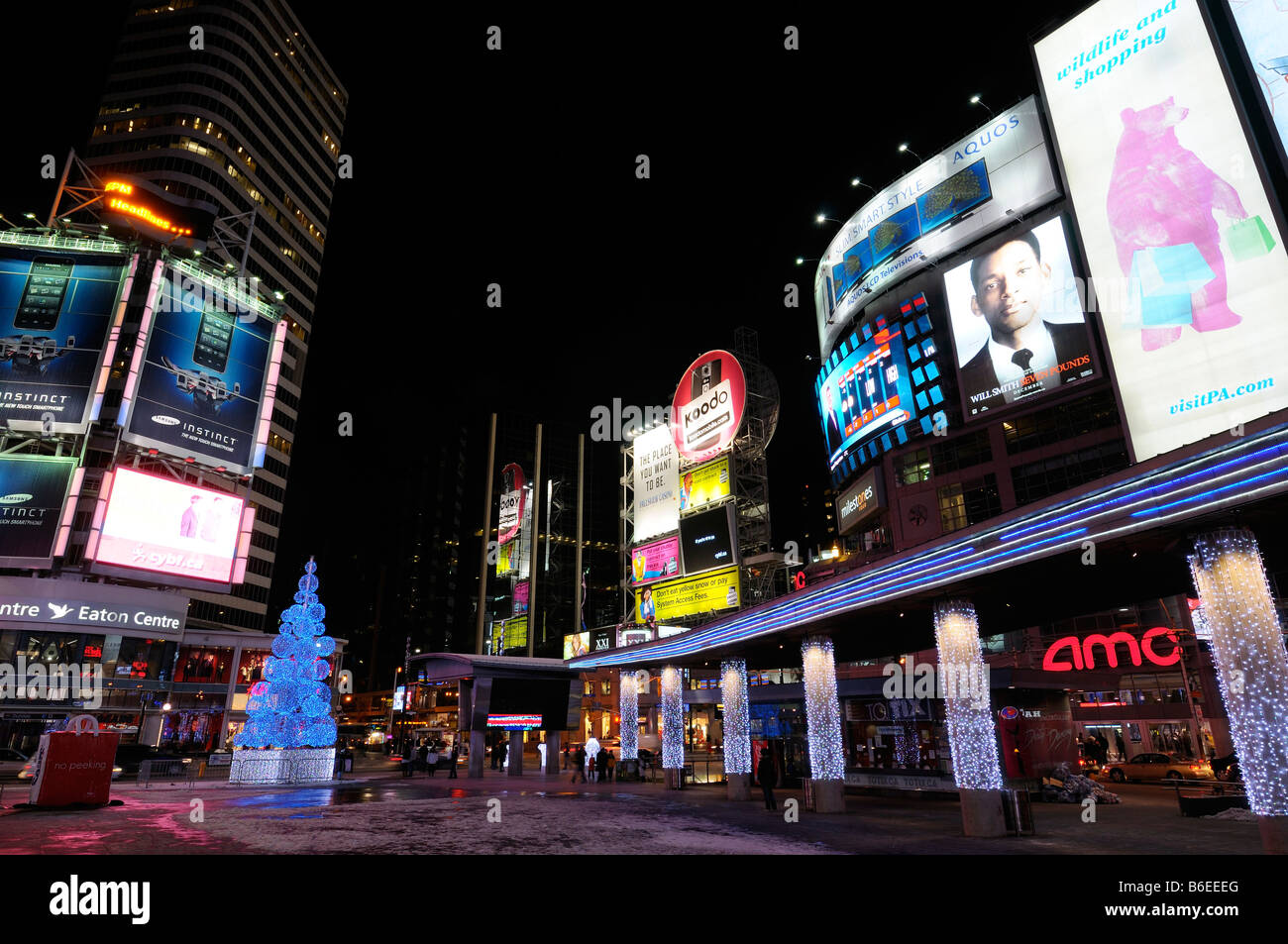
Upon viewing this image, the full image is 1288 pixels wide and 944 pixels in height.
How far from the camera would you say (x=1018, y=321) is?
35.4 meters

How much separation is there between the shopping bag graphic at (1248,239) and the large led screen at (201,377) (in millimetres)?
44983

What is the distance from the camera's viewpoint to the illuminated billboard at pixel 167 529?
34625 mm

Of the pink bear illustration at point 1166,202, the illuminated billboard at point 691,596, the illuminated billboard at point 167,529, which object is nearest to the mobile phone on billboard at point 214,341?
the illuminated billboard at point 167,529

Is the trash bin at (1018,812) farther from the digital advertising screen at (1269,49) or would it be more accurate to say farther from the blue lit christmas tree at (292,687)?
the blue lit christmas tree at (292,687)

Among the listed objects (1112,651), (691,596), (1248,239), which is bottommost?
(1112,651)

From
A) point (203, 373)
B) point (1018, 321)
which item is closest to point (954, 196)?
point (1018, 321)

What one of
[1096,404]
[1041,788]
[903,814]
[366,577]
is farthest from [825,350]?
[366,577]

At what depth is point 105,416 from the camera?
44.9 metres

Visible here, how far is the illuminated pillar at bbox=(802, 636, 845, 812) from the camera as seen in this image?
61.6ft

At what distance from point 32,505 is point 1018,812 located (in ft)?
150

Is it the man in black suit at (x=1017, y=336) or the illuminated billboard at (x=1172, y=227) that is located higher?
the man in black suit at (x=1017, y=336)

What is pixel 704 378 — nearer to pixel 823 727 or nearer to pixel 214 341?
pixel 823 727

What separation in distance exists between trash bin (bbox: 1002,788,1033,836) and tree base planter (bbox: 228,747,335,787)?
80.9 ft

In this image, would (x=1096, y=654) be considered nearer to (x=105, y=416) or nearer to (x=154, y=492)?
(x=154, y=492)
